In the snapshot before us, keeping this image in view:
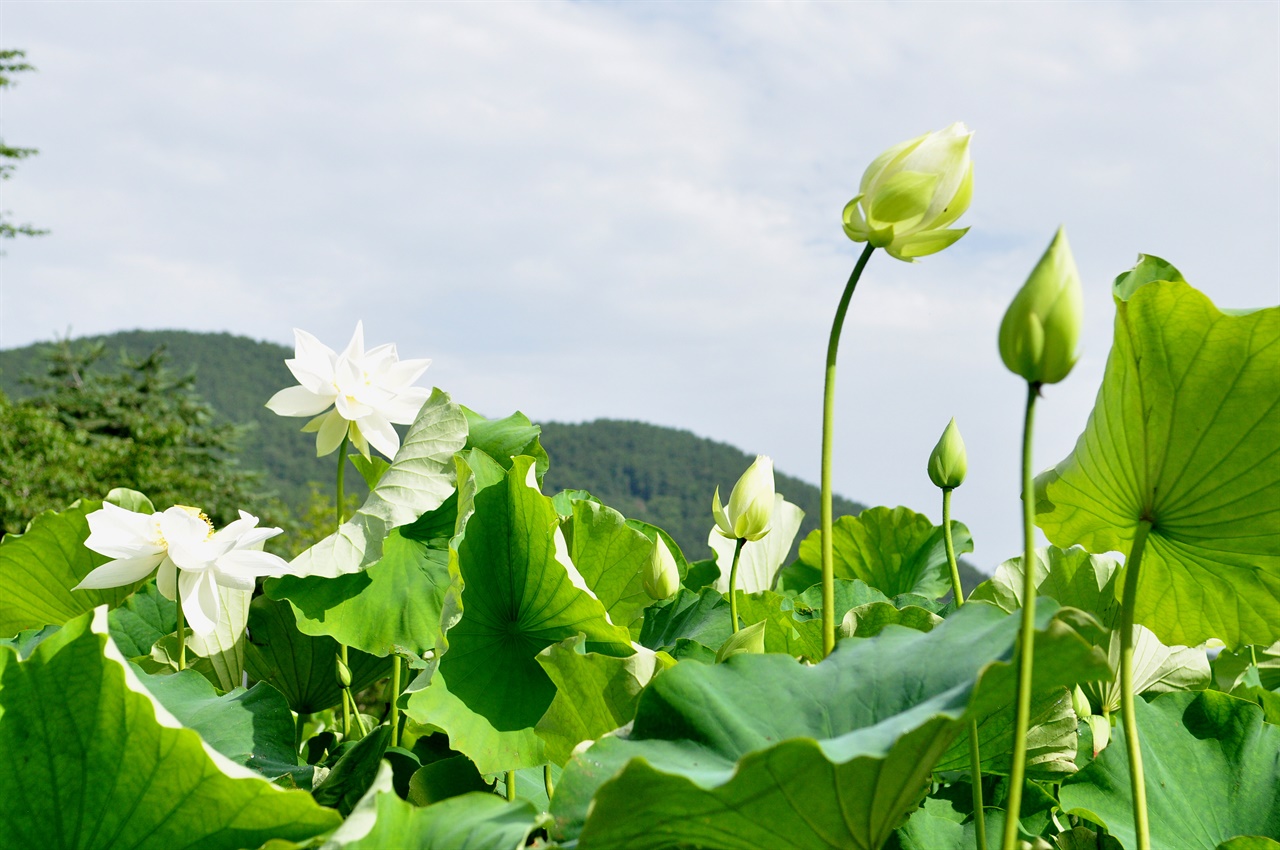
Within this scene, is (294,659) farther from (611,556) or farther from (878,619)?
(878,619)

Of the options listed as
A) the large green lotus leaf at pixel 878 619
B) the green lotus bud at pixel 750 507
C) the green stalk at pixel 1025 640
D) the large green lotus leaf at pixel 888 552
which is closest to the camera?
the green stalk at pixel 1025 640

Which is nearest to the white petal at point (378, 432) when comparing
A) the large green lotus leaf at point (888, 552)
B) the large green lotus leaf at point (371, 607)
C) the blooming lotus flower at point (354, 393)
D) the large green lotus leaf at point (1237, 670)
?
the blooming lotus flower at point (354, 393)

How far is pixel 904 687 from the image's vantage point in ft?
1.60

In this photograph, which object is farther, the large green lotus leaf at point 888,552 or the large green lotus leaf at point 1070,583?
the large green lotus leaf at point 888,552

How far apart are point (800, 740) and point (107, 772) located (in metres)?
0.37

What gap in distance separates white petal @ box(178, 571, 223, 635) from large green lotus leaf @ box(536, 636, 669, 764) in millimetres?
425

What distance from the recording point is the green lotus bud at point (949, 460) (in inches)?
32.2

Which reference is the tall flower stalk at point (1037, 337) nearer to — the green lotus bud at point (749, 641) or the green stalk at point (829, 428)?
the green stalk at point (829, 428)

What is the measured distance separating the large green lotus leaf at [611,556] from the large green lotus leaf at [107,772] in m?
0.51

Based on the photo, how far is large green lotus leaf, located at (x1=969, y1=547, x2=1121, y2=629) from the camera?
97cm

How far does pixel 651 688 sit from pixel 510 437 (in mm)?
613

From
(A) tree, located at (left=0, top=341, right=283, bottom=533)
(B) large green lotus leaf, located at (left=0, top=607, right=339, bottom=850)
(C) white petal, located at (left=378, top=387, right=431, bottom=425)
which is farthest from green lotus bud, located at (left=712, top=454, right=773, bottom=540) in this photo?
(A) tree, located at (left=0, top=341, right=283, bottom=533)

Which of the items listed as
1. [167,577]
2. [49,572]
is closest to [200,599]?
[167,577]

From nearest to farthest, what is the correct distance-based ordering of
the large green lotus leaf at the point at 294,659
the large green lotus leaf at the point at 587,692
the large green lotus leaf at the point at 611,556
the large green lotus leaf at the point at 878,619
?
the large green lotus leaf at the point at 587,692
the large green lotus leaf at the point at 878,619
the large green lotus leaf at the point at 611,556
the large green lotus leaf at the point at 294,659
